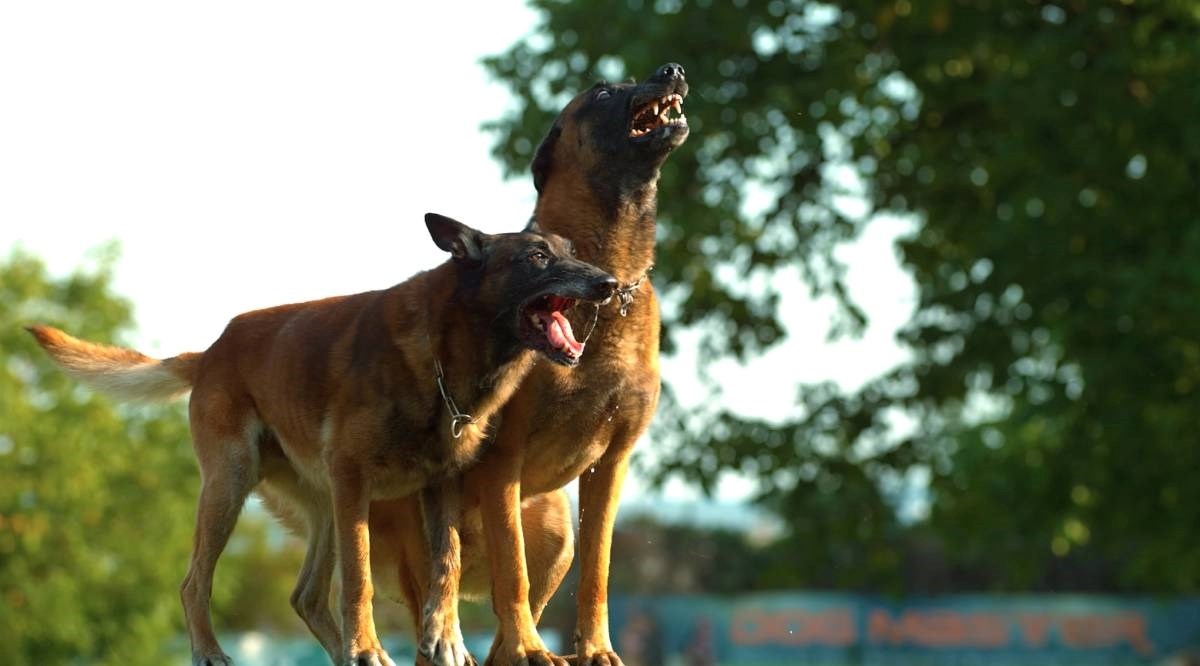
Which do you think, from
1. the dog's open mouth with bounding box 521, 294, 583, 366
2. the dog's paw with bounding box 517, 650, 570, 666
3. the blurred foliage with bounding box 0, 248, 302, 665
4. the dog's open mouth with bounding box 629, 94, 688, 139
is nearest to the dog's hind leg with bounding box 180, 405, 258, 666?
the dog's paw with bounding box 517, 650, 570, 666

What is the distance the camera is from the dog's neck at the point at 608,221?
719 cm

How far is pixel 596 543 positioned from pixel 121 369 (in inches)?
99.5

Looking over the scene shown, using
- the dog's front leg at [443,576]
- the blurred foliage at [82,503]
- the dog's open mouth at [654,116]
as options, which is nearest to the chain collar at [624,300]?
the dog's open mouth at [654,116]

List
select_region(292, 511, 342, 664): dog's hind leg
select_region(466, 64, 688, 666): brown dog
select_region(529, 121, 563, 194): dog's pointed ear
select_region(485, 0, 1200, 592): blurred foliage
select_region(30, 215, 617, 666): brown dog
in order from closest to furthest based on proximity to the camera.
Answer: select_region(30, 215, 617, 666): brown dog, select_region(466, 64, 688, 666): brown dog, select_region(529, 121, 563, 194): dog's pointed ear, select_region(292, 511, 342, 664): dog's hind leg, select_region(485, 0, 1200, 592): blurred foliage

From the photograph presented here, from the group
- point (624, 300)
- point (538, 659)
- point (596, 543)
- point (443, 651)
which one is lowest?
point (538, 659)

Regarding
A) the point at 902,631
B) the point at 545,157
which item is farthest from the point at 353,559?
the point at 902,631

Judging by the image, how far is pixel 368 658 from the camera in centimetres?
669

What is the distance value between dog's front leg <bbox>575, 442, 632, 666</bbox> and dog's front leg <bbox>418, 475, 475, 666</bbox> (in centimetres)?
53

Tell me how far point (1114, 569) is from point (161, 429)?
2721cm

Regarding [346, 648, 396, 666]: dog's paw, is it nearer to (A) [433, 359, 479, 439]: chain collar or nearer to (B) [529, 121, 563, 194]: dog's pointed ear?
(A) [433, 359, 479, 439]: chain collar

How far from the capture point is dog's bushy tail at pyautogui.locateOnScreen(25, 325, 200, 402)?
26.5 feet

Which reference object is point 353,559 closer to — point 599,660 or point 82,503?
point 599,660

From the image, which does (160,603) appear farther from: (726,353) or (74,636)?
(726,353)

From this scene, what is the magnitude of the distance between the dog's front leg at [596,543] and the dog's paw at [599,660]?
4cm
